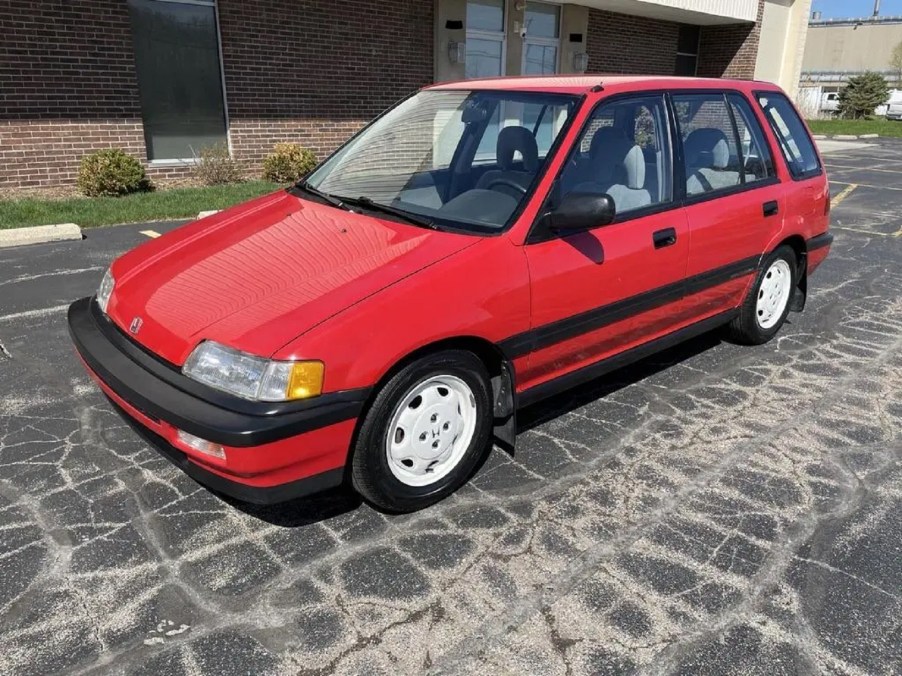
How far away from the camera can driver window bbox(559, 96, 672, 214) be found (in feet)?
11.7

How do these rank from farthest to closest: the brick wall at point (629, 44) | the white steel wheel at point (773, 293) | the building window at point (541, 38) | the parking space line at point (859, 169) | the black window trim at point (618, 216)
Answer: the brick wall at point (629, 44) < the parking space line at point (859, 169) < the building window at point (541, 38) < the white steel wheel at point (773, 293) < the black window trim at point (618, 216)

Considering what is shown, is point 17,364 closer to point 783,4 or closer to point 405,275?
point 405,275

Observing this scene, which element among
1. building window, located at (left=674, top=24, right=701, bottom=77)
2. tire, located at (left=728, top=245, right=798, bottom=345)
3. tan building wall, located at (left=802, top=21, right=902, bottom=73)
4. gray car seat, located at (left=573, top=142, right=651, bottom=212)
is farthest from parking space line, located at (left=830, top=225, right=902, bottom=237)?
tan building wall, located at (left=802, top=21, right=902, bottom=73)

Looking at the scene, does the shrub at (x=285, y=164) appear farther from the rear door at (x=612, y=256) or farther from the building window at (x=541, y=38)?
the rear door at (x=612, y=256)

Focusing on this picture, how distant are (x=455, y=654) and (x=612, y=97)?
8.78ft

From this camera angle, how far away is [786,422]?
407 cm

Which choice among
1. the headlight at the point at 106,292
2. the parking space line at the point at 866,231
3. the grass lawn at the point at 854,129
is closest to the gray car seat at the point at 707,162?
the headlight at the point at 106,292

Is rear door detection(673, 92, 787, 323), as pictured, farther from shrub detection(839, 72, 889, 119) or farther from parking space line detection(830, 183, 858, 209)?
shrub detection(839, 72, 889, 119)

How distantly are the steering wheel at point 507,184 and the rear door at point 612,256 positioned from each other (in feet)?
0.50

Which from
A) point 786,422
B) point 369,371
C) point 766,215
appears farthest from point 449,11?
point 369,371

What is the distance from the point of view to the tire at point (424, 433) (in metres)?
2.87

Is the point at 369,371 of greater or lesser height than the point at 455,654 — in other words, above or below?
above

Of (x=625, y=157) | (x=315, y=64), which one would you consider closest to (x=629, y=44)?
(x=315, y=64)

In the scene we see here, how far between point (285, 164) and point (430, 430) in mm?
9141
